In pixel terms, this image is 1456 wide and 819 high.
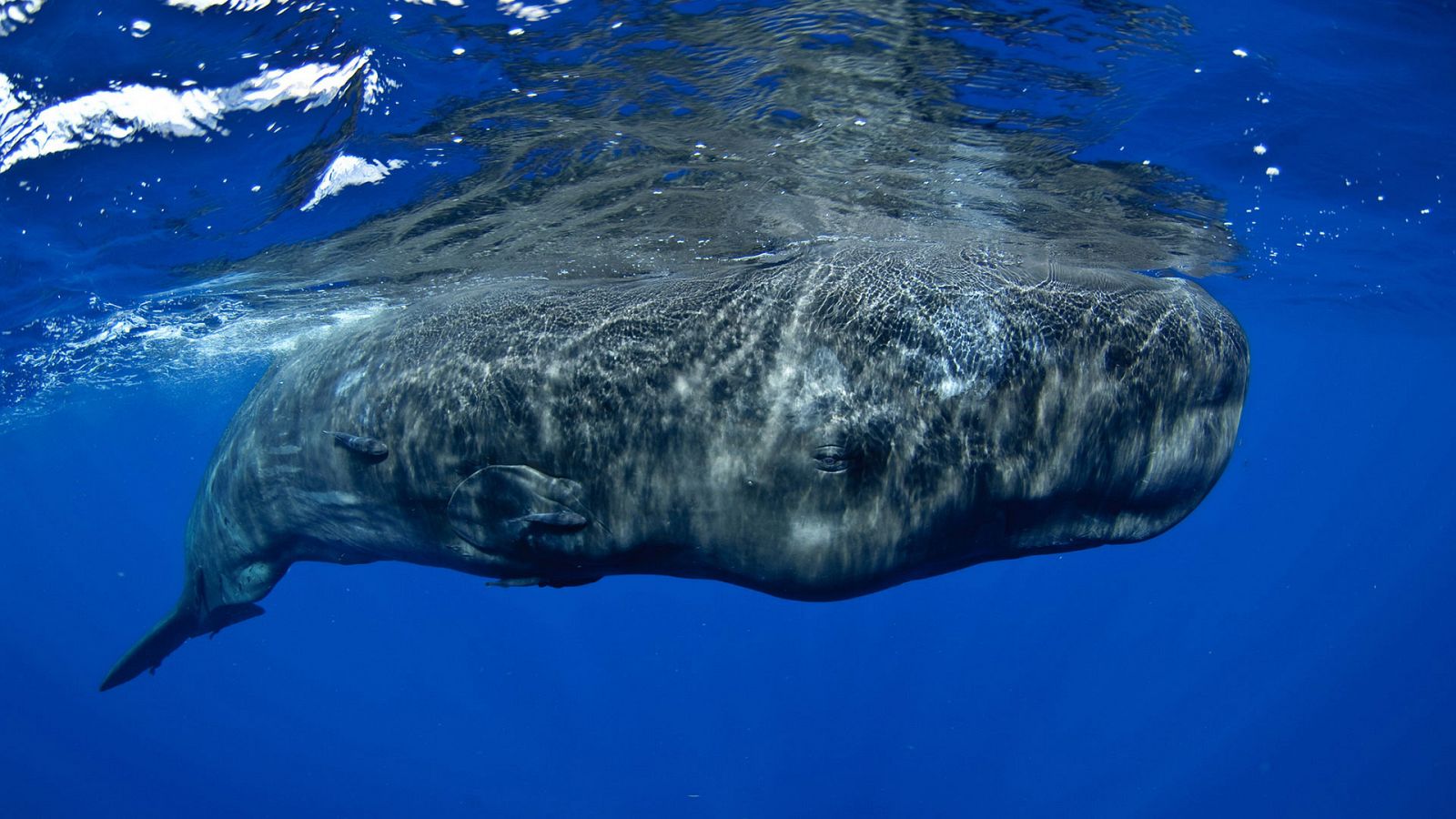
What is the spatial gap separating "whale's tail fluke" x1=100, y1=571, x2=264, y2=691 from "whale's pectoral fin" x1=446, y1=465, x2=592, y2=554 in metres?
5.15

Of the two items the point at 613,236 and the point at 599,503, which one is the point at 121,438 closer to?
the point at 613,236

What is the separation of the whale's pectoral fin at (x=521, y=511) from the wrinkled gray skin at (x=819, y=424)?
16mm

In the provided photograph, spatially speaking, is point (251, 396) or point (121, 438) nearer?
point (251, 396)

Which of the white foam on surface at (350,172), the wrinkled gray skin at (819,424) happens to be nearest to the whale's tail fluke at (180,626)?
the wrinkled gray skin at (819,424)

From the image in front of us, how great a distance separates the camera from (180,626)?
8.46 m

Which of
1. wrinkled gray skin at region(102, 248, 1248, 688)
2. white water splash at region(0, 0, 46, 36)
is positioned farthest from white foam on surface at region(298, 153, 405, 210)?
wrinkled gray skin at region(102, 248, 1248, 688)

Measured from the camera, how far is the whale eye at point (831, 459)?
3.80m

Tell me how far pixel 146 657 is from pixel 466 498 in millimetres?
7159

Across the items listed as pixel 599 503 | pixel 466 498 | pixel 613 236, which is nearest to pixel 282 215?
pixel 613 236

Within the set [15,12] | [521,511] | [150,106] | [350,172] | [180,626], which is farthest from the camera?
[350,172]

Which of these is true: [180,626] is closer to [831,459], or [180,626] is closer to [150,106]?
[150,106]

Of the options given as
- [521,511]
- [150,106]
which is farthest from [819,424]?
[150,106]

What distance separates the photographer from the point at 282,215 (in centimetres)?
Result: 988

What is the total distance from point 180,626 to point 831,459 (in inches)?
336
